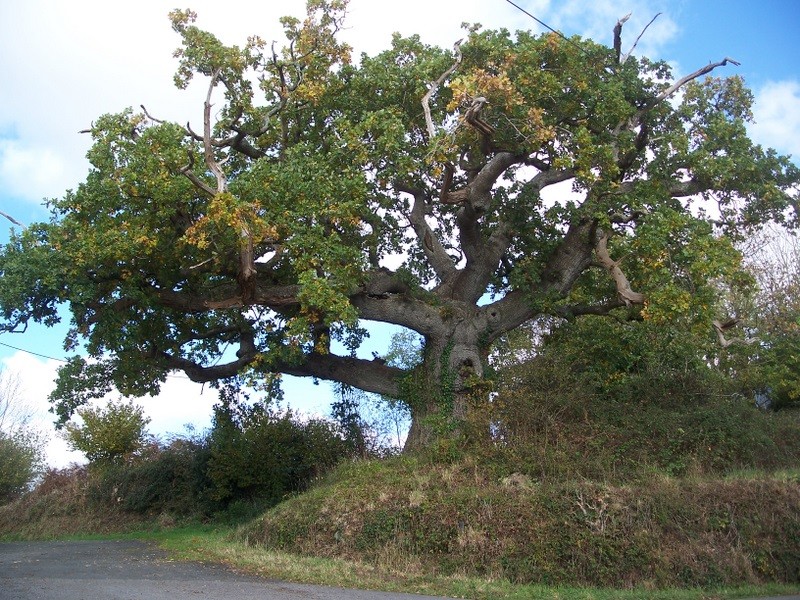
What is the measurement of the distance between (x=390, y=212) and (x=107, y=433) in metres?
12.8

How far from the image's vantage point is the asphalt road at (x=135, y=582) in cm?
965

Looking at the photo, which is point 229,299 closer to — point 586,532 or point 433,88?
point 433,88

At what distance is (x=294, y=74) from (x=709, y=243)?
10.5m

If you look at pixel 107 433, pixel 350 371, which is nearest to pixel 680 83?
pixel 350 371

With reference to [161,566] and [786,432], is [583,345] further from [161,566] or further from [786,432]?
[161,566]

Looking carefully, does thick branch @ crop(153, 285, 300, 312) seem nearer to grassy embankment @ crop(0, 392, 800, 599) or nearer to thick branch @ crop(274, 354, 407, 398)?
thick branch @ crop(274, 354, 407, 398)

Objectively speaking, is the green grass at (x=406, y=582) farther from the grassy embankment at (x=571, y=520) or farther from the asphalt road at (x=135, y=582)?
the asphalt road at (x=135, y=582)

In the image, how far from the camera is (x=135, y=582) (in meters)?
10.7

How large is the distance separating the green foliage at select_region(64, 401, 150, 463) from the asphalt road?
11202 mm

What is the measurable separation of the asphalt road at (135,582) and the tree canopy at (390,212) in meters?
4.91

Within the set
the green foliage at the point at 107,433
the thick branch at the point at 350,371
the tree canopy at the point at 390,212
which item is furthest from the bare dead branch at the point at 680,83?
the green foliage at the point at 107,433

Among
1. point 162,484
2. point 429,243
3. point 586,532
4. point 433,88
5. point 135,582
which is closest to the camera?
point 135,582

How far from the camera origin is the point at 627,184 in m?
19.9

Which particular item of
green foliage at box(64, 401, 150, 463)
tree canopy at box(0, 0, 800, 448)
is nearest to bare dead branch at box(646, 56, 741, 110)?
tree canopy at box(0, 0, 800, 448)
